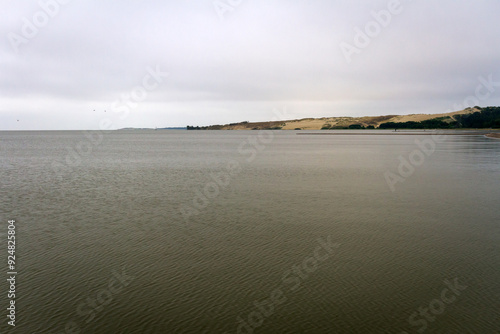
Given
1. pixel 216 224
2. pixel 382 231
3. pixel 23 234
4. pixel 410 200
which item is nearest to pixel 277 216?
pixel 216 224

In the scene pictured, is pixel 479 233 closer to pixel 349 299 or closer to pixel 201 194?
pixel 349 299

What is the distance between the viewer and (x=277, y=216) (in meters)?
17.3

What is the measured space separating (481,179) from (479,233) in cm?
1649

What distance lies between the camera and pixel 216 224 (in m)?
16.1

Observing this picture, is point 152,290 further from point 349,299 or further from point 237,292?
point 349,299

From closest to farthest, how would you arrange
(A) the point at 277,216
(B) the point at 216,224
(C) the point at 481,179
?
(B) the point at 216,224 < (A) the point at 277,216 < (C) the point at 481,179

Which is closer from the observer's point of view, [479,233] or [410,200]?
[479,233]

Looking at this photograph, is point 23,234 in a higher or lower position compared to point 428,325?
higher

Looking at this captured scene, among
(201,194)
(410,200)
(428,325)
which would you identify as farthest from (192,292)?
(410,200)

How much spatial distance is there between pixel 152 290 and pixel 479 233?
13101 millimetres

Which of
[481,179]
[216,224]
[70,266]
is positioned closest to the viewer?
[70,266]

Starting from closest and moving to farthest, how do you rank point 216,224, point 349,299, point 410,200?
1. point 349,299
2. point 216,224
3. point 410,200

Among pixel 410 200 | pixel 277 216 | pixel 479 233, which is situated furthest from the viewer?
pixel 410 200

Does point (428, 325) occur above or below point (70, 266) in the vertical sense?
below
